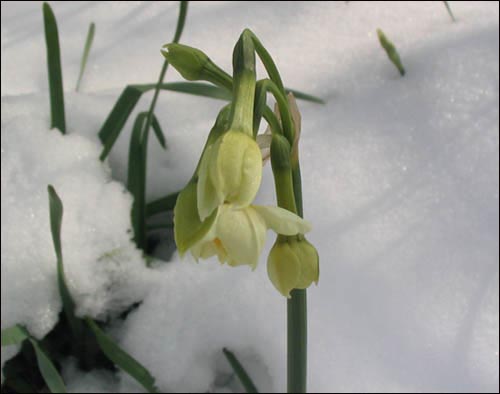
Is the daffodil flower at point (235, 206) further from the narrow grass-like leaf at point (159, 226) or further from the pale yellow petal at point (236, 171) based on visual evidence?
the narrow grass-like leaf at point (159, 226)

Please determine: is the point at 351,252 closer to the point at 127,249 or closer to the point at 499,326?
the point at 499,326

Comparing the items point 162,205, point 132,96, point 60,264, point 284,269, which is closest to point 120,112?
point 132,96

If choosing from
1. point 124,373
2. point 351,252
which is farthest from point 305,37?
point 124,373

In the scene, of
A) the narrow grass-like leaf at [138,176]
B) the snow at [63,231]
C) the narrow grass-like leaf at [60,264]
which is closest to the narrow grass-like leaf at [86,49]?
the snow at [63,231]

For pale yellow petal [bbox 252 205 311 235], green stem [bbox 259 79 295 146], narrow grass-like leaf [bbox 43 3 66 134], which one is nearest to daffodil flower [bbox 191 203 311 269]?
pale yellow petal [bbox 252 205 311 235]

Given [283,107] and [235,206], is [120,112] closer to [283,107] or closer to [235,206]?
[283,107]

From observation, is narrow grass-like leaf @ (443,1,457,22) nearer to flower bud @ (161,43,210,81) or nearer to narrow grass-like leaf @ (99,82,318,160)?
narrow grass-like leaf @ (99,82,318,160)
